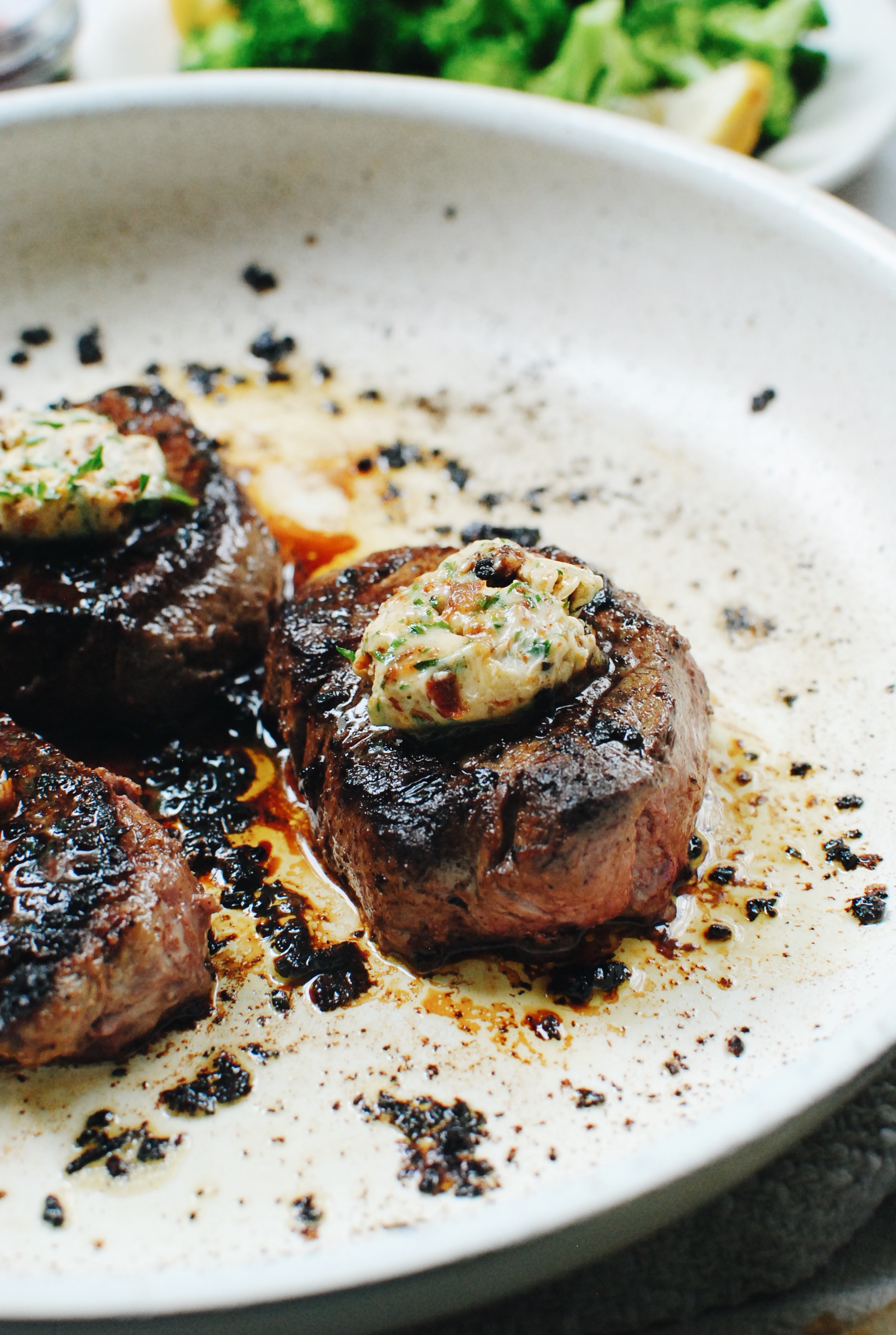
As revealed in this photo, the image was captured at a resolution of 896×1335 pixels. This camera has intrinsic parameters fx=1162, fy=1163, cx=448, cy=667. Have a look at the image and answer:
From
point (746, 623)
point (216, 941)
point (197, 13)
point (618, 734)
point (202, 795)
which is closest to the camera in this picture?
point (618, 734)

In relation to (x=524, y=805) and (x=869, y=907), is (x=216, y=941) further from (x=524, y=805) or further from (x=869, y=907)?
(x=869, y=907)

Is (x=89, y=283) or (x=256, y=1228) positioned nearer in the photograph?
(x=256, y=1228)

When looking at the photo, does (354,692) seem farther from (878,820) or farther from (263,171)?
(263,171)

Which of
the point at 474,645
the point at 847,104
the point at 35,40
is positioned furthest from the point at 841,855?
the point at 35,40

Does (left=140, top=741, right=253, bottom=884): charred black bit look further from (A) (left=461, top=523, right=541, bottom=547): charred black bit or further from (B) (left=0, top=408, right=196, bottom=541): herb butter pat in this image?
(A) (left=461, top=523, right=541, bottom=547): charred black bit

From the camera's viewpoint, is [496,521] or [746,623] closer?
[746,623]

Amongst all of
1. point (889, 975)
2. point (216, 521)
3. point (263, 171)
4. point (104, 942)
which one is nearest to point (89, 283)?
point (263, 171)

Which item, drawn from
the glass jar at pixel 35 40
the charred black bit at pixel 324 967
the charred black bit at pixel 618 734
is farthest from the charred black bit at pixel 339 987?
the glass jar at pixel 35 40
